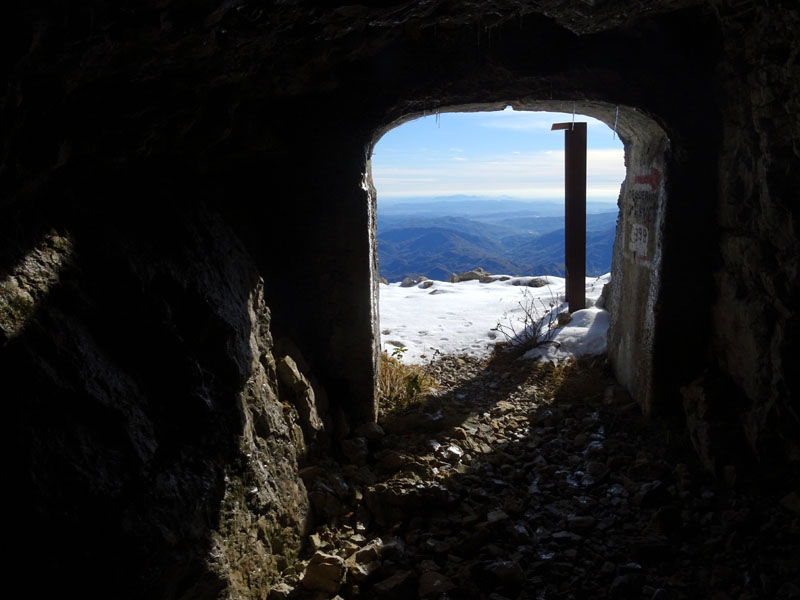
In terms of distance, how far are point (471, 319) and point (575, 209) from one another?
1926 mm

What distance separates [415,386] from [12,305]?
10.9ft

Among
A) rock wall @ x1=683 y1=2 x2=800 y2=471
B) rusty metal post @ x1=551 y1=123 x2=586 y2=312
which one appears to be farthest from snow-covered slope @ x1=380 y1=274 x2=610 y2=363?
rock wall @ x1=683 y1=2 x2=800 y2=471

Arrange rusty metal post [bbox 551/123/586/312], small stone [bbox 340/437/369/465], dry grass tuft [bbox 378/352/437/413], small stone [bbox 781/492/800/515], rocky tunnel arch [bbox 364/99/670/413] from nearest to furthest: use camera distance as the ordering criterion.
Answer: small stone [bbox 781/492/800/515], small stone [bbox 340/437/369/465], rocky tunnel arch [bbox 364/99/670/413], dry grass tuft [bbox 378/352/437/413], rusty metal post [bbox 551/123/586/312]

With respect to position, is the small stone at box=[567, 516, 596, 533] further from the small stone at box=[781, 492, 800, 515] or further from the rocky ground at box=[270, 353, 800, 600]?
the small stone at box=[781, 492, 800, 515]

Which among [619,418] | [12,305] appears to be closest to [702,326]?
[619,418]

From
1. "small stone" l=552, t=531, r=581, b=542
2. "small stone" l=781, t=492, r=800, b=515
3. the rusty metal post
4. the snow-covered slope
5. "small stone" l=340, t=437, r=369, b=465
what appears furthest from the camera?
the rusty metal post

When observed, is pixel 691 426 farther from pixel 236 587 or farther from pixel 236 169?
pixel 236 169

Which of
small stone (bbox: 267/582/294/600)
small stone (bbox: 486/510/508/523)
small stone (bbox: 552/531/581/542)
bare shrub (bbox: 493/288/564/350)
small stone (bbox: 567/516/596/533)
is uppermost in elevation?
bare shrub (bbox: 493/288/564/350)

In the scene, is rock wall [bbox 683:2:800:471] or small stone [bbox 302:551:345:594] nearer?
small stone [bbox 302:551:345:594]

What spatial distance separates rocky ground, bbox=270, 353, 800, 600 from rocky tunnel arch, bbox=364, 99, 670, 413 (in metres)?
0.42

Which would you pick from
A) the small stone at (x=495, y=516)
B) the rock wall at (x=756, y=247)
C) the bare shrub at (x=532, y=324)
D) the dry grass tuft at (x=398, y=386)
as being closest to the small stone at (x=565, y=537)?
the small stone at (x=495, y=516)

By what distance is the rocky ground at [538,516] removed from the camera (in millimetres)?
2486

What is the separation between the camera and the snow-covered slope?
5.89 m

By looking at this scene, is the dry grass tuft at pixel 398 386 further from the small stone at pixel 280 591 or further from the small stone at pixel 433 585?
the small stone at pixel 280 591
